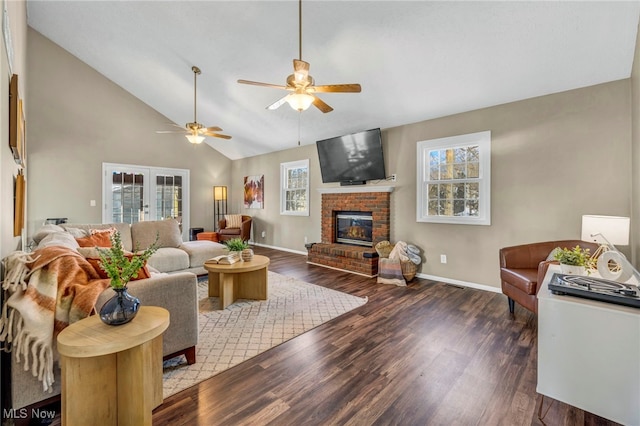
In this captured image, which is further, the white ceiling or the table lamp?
the white ceiling

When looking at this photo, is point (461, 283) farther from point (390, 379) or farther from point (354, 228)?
point (390, 379)

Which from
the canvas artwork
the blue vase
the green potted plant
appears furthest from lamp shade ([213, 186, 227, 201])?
the green potted plant

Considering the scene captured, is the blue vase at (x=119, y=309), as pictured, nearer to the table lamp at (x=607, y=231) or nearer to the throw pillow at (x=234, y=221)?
the table lamp at (x=607, y=231)

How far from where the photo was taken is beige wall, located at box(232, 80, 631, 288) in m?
2.96

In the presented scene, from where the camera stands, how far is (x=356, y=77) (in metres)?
3.73

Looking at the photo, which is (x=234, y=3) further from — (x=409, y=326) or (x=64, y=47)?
(x=64, y=47)

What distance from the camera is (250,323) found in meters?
2.76

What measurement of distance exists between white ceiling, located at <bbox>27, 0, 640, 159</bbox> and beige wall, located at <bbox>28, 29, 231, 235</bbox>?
0.45m

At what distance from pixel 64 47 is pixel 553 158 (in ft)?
27.1

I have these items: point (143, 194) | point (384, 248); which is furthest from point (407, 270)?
point (143, 194)

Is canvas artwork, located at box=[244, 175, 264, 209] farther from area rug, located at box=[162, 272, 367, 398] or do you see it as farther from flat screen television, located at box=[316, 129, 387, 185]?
area rug, located at box=[162, 272, 367, 398]

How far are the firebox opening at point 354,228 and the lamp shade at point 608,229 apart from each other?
2.95m

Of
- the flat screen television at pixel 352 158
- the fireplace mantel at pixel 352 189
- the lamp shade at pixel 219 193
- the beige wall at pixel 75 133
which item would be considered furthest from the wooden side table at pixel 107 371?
the lamp shade at pixel 219 193

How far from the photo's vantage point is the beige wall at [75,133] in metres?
5.11
